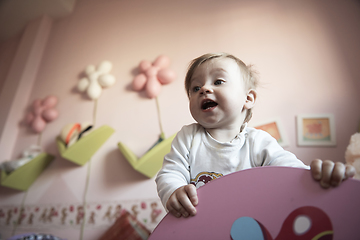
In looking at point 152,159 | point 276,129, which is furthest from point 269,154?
point 152,159

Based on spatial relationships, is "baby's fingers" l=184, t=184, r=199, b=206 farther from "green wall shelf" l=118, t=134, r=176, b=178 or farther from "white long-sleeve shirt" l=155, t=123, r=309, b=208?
"green wall shelf" l=118, t=134, r=176, b=178

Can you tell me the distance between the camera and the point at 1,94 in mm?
2402

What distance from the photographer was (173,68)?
5.77 ft

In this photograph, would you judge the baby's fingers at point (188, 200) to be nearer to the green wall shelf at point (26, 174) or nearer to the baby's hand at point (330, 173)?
the baby's hand at point (330, 173)

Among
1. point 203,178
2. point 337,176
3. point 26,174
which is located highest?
point 337,176

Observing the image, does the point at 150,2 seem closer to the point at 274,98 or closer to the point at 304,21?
the point at 304,21

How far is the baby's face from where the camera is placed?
2.03ft

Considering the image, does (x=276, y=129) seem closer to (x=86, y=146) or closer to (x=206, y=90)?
(x=206, y=90)

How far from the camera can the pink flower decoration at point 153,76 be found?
1689 millimetres

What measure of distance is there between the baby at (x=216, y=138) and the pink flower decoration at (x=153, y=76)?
0.99 m

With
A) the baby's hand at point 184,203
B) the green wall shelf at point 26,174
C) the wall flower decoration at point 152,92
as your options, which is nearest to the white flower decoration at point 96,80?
the wall flower decoration at point 152,92

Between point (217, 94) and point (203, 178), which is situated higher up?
point (217, 94)

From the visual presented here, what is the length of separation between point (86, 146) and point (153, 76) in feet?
2.42

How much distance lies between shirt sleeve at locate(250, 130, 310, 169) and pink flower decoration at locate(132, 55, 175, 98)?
3.78 ft
